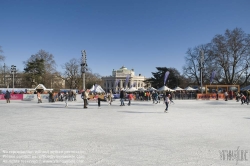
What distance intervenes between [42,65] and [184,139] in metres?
56.1

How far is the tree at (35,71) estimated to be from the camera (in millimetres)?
57156

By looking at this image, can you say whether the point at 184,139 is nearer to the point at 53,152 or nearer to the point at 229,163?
the point at 229,163

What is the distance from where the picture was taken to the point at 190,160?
182 inches

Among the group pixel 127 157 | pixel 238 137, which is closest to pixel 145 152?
pixel 127 157

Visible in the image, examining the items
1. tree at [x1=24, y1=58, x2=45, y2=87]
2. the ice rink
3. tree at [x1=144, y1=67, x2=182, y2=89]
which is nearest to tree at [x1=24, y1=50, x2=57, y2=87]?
tree at [x1=24, y1=58, x2=45, y2=87]

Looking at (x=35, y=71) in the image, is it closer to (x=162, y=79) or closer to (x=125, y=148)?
(x=162, y=79)

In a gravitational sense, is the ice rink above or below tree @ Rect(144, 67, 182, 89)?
below

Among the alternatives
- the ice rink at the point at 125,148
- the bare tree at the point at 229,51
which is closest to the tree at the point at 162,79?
the bare tree at the point at 229,51

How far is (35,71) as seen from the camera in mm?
58375

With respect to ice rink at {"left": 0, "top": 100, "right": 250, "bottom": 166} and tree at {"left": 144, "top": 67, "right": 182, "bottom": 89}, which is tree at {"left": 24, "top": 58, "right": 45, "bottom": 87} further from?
ice rink at {"left": 0, "top": 100, "right": 250, "bottom": 166}

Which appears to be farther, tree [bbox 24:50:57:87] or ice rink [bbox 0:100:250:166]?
tree [bbox 24:50:57:87]

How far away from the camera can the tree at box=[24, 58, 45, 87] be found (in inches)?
2250

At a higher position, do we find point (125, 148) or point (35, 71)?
point (35, 71)

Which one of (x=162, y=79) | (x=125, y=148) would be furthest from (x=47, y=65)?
(x=125, y=148)
